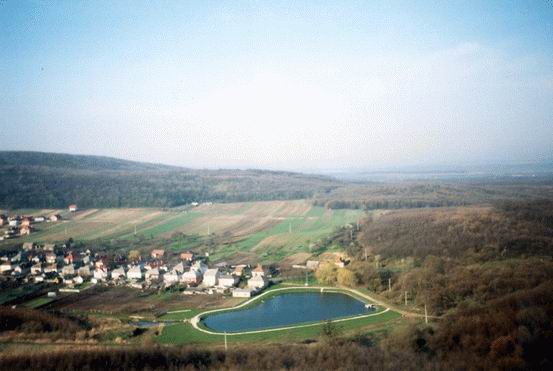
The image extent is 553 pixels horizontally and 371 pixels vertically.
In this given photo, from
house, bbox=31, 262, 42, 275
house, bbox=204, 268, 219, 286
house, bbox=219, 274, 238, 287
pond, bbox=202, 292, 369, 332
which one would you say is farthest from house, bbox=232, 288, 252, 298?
house, bbox=31, 262, 42, 275

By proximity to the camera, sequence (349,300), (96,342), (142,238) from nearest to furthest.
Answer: (96,342), (349,300), (142,238)

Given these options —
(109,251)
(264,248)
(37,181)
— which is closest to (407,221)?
(264,248)

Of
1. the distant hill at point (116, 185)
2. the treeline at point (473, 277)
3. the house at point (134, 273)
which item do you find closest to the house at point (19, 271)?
the house at point (134, 273)

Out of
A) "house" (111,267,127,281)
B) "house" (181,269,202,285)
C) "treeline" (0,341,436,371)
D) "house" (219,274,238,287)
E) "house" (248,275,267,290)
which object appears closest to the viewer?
"treeline" (0,341,436,371)

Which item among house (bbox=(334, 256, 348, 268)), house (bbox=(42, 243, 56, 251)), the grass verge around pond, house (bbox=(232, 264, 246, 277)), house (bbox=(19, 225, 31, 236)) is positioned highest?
house (bbox=(19, 225, 31, 236))

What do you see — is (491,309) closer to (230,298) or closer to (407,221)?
(230,298)

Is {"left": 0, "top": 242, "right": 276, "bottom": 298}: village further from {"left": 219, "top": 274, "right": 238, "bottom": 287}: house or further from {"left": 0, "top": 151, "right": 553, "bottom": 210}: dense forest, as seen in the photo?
{"left": 0, "top": 151, "right": 553, "bottom": 210}: dense forest
